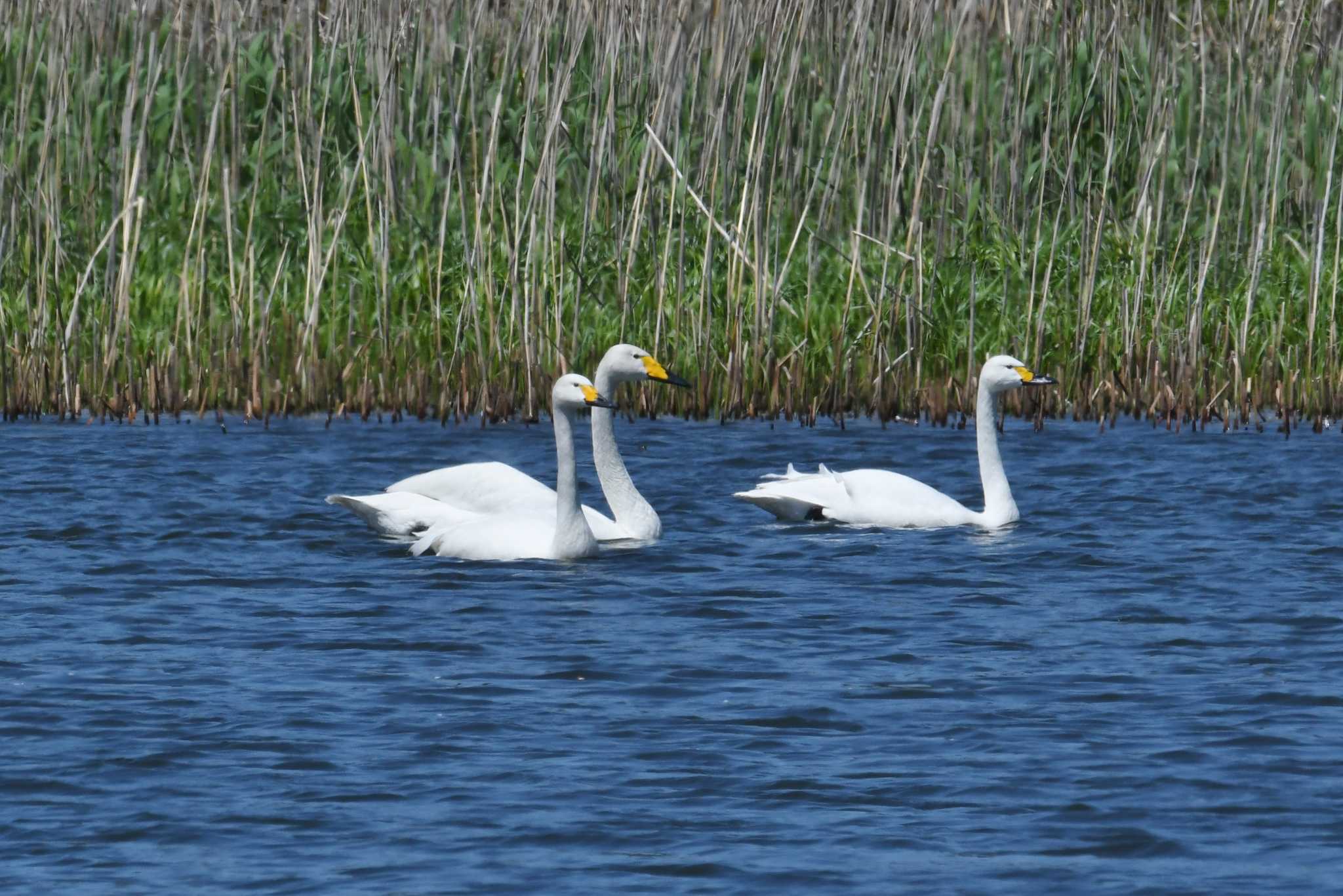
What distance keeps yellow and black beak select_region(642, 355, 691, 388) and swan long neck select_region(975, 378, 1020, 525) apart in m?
1.44

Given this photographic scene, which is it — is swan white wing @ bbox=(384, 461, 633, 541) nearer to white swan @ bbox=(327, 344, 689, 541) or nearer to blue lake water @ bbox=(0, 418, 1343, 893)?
white swan @ bbox=(327, 344, 689, 541)

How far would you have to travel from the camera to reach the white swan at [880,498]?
10.5 m

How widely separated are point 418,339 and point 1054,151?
4.24 m

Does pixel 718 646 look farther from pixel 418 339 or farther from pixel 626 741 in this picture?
pixel 418 339

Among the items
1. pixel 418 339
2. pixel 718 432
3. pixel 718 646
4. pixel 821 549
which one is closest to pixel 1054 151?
pixel 718 432

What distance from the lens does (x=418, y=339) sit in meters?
13.8

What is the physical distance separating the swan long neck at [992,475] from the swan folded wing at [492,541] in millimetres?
2189

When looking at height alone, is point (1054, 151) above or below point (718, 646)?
above

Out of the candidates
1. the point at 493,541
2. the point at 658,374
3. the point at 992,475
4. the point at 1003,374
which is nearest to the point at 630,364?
the point at 658,374

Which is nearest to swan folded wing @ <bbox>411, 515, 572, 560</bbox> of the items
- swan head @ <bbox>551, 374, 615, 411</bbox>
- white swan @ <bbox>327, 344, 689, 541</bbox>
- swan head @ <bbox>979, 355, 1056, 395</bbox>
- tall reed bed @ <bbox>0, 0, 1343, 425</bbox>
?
white swan @ <bbox>327, 344, 689, 541</bbox>

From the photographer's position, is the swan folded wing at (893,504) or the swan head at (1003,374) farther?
the swan head at (1003,374)

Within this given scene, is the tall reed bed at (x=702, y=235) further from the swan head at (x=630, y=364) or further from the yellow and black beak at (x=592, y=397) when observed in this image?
the yellow and black beak at (x=592, y=397)

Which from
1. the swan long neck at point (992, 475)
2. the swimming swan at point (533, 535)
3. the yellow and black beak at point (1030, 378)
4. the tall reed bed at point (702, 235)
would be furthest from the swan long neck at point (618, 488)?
the tall reed bed at point (702, 235)

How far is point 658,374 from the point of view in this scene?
1063 centimetres
